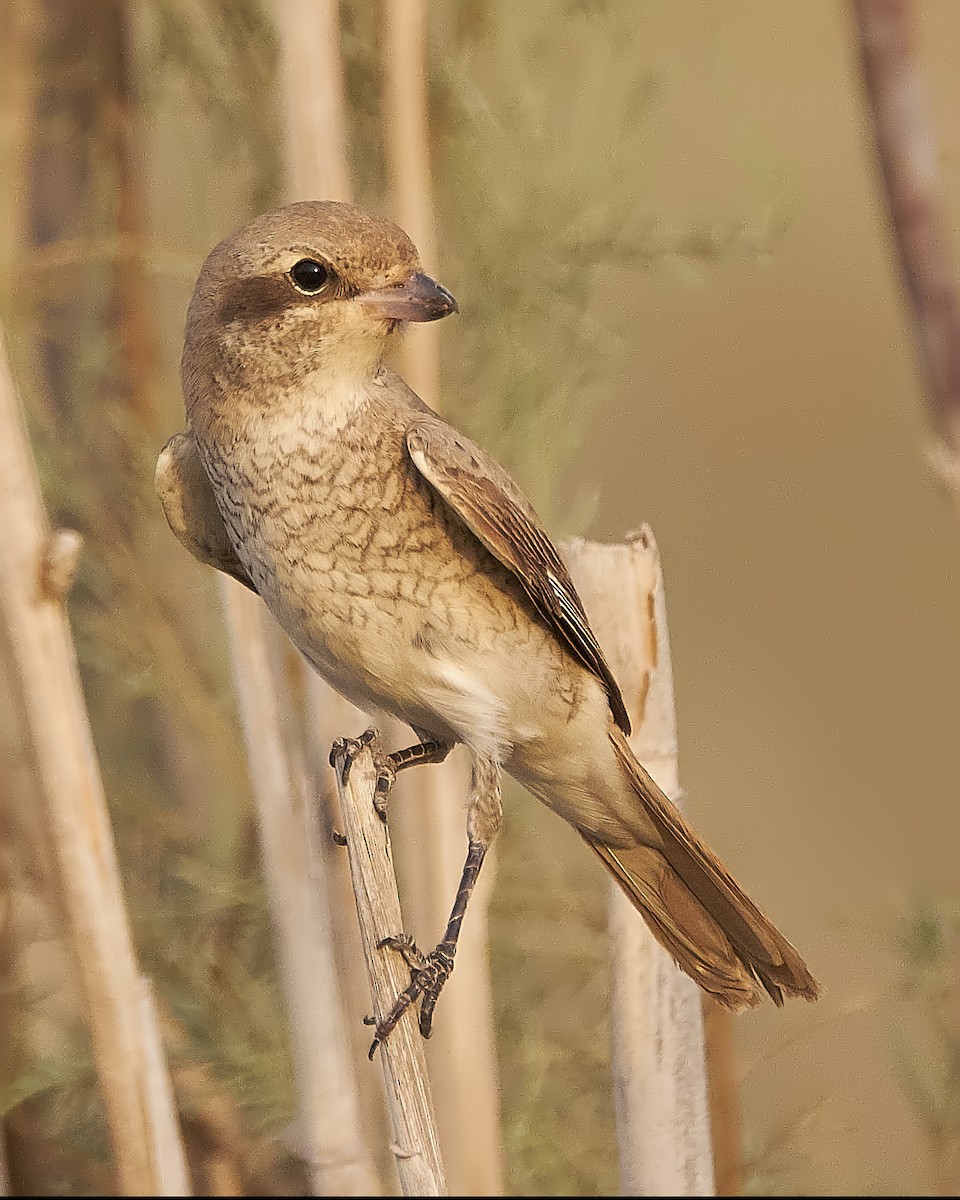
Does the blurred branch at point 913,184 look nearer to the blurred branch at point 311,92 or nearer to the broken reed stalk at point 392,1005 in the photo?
the blurred branch at point 311,92

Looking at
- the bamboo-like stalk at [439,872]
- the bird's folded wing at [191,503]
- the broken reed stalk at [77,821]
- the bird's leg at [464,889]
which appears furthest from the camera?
the bamboo-like stalk at [439,872]

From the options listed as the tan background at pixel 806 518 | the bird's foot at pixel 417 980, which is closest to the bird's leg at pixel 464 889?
the bird's foot at pixel 417 980

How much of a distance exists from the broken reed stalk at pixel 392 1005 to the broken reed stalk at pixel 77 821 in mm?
450

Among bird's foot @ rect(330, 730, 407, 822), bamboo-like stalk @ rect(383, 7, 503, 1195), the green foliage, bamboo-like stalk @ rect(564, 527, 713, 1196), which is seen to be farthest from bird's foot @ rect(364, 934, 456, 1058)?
the green foliage

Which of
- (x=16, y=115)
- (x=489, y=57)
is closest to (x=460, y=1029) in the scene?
(x=489, y=57)

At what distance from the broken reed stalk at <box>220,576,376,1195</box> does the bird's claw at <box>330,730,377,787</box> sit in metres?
0.30

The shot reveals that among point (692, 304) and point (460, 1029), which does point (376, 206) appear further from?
point (692, 304)

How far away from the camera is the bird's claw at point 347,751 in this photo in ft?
5.23

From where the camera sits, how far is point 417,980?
149 centimetres

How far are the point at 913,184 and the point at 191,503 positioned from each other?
3.16 ft

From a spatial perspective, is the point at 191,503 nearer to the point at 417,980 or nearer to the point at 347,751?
the point at 347,751

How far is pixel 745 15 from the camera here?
11.4 feet

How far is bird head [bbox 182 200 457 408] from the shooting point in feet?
4.45

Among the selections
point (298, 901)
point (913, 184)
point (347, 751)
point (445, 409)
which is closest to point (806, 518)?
point (445, 409)
